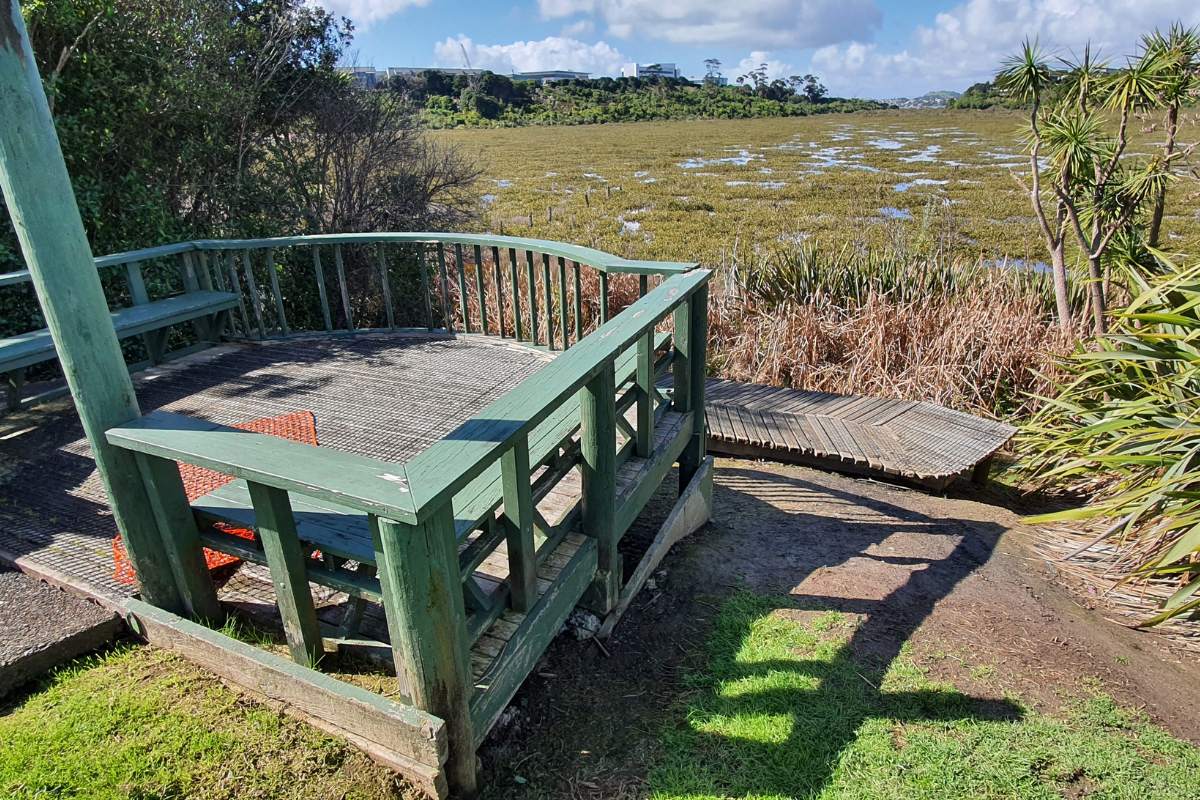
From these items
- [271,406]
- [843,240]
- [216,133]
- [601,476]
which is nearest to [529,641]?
[601,476]

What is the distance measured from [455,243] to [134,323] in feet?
6.48

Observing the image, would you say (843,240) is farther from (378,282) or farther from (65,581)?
(65,581)

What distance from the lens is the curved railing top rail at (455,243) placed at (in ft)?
12.8

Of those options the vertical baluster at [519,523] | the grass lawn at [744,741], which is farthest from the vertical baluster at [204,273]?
the vertical baluster at [519,523]

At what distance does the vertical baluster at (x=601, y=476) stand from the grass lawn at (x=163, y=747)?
3.47 feet

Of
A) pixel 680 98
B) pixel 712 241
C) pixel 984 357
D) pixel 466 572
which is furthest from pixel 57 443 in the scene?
pixel 680 98

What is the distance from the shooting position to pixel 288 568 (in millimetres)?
2084

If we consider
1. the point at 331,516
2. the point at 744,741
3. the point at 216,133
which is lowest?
the point at 744,741

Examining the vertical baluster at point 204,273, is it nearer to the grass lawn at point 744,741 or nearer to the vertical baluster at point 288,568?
the grass lawn at point 744,741

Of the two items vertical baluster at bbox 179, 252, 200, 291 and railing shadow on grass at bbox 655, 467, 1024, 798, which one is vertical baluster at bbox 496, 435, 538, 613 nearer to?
railing shadow on grass at bbox 655, 467, 1024, 798

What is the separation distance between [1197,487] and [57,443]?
5.46m

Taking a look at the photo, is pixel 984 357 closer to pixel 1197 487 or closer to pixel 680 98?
pixel 1197 487

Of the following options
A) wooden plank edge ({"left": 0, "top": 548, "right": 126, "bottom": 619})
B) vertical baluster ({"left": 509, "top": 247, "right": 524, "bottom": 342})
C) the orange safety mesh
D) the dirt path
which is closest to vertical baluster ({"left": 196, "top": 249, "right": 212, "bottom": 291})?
the orange safety mesh

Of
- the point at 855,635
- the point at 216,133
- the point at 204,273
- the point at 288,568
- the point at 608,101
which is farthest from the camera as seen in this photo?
the point at 608,101
